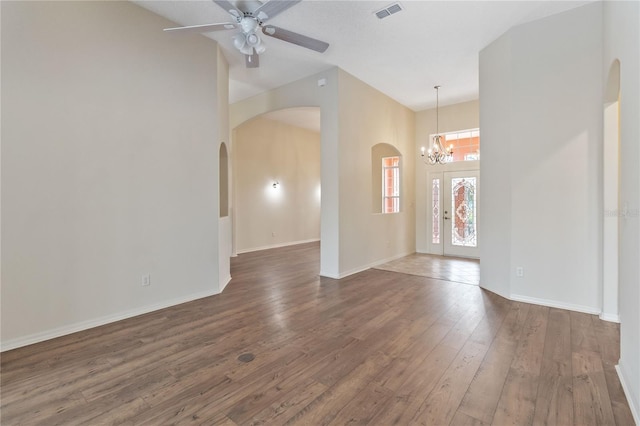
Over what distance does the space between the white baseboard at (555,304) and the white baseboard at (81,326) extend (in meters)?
4.23

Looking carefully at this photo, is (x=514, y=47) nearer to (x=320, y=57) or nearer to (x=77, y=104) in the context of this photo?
(x=320, y=57)

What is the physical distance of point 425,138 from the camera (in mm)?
7414

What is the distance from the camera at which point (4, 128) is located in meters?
2.57

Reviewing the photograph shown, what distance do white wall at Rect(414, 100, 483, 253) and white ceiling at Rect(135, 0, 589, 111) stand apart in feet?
3.71

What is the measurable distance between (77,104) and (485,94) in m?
5.03

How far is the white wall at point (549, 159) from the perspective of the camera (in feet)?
11.2

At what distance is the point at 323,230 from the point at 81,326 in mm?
3377

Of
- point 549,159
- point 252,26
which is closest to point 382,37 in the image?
point 252,26

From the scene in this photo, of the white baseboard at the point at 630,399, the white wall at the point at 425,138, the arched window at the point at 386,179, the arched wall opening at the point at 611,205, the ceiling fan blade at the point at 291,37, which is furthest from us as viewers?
the arched window at the point at 386,179

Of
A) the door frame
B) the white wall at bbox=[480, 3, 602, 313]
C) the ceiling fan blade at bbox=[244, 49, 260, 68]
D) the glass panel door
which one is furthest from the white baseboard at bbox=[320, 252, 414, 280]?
the ceiling fan blade at bbox=[244, 49, 260, 68]

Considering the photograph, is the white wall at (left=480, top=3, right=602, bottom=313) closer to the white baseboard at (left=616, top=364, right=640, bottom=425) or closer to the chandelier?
the white baseboard at (left=616, top=364, right=640, bottom=425)

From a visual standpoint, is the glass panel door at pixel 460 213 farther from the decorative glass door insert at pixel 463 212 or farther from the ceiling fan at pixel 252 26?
the ceiling fan at pixel 252 26

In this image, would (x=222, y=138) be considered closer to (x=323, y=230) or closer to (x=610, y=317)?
(x=323, y=230)

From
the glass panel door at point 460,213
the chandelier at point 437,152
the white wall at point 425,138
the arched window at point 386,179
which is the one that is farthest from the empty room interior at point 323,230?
the arched window at point 386,179
